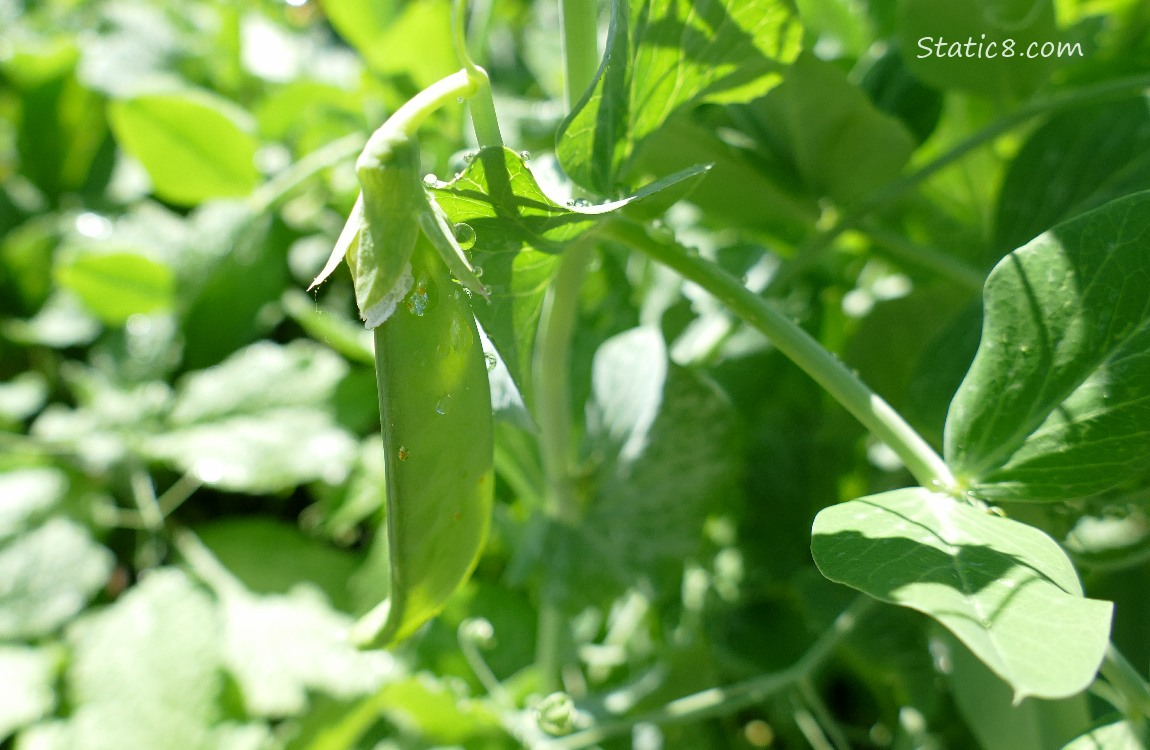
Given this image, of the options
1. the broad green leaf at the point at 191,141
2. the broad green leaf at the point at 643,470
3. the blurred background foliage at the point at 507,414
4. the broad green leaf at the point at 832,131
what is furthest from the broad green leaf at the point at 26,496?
the broad green leaf at the point at 832,131

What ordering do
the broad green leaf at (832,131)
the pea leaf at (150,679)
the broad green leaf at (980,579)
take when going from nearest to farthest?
the broad green leaf at (980,579), the broad green leaf at (832,131), the pea leaf at (150,679)

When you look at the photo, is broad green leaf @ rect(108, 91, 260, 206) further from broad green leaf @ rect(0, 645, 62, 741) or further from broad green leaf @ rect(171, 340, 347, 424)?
broad green leaf @ rect(0, 645, 62, 741)

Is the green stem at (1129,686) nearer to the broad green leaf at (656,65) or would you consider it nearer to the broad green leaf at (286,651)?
the broad green leaf at (656,65)

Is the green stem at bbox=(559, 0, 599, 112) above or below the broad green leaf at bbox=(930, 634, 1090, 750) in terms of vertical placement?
above

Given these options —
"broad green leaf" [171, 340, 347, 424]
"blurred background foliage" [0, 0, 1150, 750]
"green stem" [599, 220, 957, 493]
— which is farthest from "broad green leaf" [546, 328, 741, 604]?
"broad green leaf" [171, 340, 347, 424]

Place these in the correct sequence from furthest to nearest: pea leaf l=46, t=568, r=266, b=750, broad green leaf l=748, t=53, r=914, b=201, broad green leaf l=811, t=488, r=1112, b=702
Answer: pea leaf l=46, t=568, r=266, b=750
broad green leaf l=748, t=53, r=914, b=201
broad green leaf l=811, t=488, r=1112, b=702

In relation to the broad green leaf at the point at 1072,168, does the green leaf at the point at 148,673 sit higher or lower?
Answer: lower

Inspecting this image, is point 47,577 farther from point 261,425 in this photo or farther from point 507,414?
point 507,414

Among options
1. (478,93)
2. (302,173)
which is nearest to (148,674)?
(302,173)

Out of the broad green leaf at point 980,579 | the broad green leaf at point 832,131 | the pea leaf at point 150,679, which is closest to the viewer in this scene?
the broad green leaf at point 980,579
